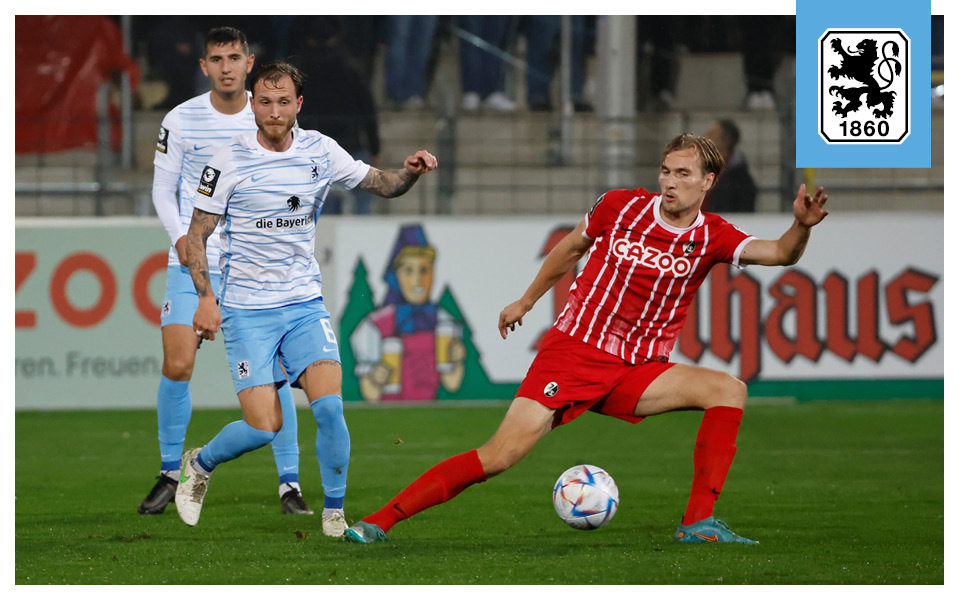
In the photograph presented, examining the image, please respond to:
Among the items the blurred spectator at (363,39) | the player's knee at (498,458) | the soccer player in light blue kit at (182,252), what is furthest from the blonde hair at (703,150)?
the blurred spectator at (363,39)

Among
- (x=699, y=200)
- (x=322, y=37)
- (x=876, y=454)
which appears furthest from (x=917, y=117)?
(x=322, y=37)

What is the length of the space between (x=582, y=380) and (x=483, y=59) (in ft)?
27.6

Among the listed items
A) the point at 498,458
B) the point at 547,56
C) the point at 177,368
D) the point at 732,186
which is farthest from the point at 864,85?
the point at 547,56

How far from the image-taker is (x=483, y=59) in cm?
1387

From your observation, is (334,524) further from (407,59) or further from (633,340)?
(407,59)

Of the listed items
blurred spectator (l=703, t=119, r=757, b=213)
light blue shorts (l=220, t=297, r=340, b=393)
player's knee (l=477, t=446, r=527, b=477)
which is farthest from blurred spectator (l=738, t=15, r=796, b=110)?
player's knee (l=477, t=446, r=527, b=477)

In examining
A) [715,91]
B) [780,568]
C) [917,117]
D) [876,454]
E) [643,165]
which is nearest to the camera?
[780,568]

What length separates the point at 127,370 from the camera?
482 inches

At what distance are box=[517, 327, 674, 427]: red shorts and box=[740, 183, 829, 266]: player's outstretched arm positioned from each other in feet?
2.05

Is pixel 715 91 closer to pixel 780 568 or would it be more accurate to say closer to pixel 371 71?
pixel 371 71

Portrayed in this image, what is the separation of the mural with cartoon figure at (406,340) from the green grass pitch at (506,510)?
0.73 meters

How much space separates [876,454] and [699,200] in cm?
421

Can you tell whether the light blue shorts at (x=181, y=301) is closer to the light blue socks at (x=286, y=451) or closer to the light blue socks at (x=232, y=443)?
the light blue socks at (x=286, y=451)

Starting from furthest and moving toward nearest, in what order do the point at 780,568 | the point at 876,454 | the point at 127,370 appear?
the point at 127,370
the point at 876,454
the point at 780,568
